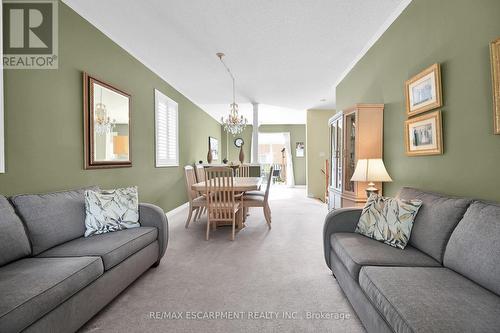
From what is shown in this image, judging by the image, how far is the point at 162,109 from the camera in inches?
181

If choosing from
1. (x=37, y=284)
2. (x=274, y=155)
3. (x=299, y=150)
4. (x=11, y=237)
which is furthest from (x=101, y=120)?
(x=274, y=155)

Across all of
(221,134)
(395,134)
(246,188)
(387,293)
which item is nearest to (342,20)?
(395,134)

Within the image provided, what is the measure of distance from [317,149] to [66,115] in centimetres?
619

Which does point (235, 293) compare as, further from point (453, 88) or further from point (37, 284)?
point (453, 88)

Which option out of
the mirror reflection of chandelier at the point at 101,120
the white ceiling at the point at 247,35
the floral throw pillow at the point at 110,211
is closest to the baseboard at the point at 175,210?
the mirror reflection of chandelier at the point at 101,120

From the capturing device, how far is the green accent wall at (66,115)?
1.93m

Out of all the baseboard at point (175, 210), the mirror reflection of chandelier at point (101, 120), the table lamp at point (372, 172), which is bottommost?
the baseboard at point (175, 210)

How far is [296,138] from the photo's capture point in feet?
34.2

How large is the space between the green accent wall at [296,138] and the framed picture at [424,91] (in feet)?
25.9

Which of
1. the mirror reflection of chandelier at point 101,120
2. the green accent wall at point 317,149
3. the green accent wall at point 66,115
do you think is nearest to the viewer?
the green accent wall at point 66,115

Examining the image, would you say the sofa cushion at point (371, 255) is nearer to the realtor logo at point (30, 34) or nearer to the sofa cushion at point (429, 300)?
the sofa cushion at point (429, 300)

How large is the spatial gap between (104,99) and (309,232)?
3.37 metres

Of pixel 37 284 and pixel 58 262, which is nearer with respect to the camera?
pixel 37 284

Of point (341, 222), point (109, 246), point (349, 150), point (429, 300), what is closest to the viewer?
point (429, 300)
